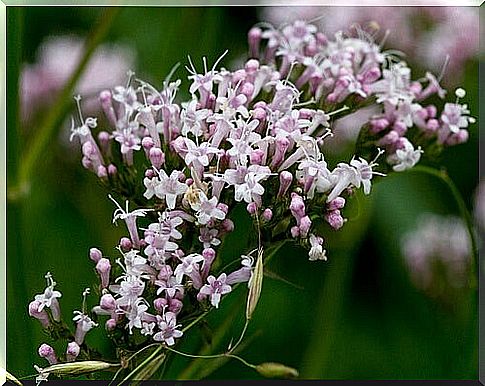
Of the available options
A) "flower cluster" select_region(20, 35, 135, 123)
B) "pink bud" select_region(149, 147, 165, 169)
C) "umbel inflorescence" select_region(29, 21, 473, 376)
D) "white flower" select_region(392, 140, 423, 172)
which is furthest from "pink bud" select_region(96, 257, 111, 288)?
"flower cluster" select_region(20, 35, 135, 123)

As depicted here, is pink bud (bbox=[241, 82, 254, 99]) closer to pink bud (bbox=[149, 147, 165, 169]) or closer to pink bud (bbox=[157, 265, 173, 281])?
pink bud (bbox=[149, 147, 165, 169])

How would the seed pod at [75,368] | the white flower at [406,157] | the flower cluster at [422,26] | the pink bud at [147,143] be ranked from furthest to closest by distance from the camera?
the flower cluster at [422,26] → the white flower at [406,157] → the pink bud at [147,143] → the seed pod at [75,368]

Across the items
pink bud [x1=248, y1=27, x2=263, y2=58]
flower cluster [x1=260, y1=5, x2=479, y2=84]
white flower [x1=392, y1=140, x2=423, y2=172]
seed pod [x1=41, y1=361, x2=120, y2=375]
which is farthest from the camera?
flower cluster [x1=260, y1=5, x2=479, y2=84]

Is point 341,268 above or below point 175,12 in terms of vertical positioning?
below

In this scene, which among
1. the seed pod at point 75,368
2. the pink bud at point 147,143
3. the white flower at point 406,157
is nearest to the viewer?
the seed pod at point 75,368

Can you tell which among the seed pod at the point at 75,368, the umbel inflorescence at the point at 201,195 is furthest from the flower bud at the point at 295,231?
the seed pod at the point at 75,368

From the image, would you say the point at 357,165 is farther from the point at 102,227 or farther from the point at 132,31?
the point at 132,31

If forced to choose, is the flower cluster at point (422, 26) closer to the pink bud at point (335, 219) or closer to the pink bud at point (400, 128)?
the pink bud at point (400, 128)

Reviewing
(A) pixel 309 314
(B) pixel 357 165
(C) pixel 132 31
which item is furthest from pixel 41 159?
(B) pixel 357 165
